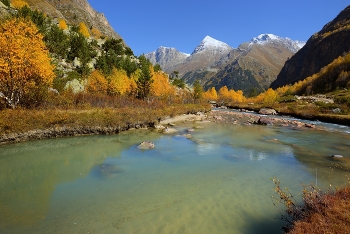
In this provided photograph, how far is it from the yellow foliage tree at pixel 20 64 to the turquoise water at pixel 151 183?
10066 mm

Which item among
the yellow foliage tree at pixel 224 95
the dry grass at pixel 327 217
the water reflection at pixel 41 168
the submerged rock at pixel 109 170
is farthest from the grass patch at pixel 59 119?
the yellow foliage tree at pixel 224 95

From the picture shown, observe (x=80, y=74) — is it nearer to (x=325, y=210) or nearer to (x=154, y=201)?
(x=154, y=201)

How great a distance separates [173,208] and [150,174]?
5405mm

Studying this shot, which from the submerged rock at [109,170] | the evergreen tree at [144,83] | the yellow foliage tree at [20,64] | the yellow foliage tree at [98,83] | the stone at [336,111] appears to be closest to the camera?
the submerged rock at [109,170]

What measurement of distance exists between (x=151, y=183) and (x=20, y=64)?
87.5 ft

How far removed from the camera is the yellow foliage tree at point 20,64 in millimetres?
27094

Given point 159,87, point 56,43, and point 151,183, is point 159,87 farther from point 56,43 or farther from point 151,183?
point 151,183

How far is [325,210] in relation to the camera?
25.1ft

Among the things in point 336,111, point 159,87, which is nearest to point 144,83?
point 159,87

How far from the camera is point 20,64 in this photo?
28.3 meters

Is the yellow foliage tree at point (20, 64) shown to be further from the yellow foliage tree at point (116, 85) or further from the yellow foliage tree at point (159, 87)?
the yellow foliage tree at point (159, 87)

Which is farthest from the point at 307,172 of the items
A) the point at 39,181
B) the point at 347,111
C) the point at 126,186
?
the point at 347,111

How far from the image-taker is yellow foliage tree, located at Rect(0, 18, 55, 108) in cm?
2709

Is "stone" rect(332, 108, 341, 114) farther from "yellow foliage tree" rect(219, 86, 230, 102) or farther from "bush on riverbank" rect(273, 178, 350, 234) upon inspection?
"yellow foliage tree" rect(219, 86, 230, 102)
